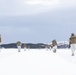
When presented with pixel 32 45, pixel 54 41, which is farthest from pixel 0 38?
pixel 32 45
